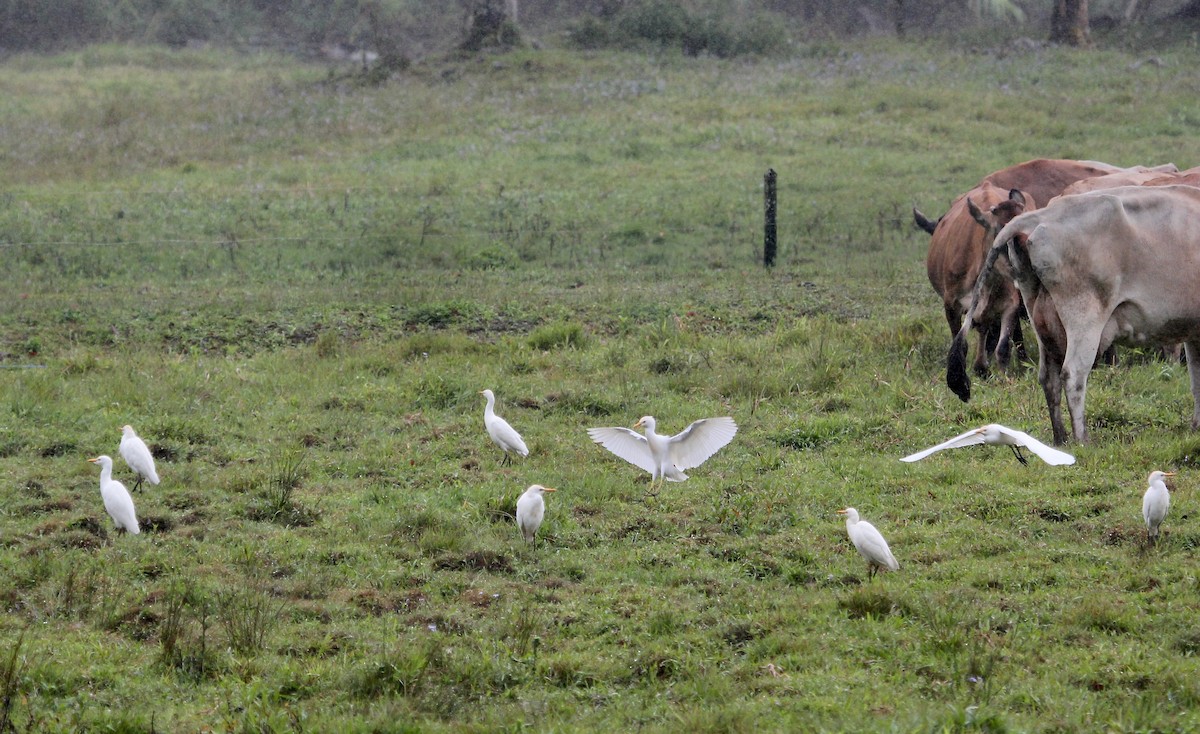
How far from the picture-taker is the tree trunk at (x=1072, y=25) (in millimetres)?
28578

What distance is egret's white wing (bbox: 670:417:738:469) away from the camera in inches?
297

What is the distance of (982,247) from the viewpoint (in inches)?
422

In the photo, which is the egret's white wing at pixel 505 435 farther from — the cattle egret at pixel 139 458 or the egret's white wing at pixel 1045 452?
the egret's white wing at pixel 1045 452

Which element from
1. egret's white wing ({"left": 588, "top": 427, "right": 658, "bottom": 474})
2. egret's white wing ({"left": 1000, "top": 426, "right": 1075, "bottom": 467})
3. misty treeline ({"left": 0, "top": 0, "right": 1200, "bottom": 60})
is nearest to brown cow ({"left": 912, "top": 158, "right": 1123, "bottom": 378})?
egret's white wing ({"left": 1000, "top": 426, "right": 1075, "bottom": 467})

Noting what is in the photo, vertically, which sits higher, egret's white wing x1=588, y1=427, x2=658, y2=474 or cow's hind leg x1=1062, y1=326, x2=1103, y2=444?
cow's hind leg x1=1062, y1=326, x2=1103, y2=444

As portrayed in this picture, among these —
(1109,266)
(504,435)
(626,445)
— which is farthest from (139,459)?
(1109,266)

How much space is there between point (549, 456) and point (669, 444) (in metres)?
1.40

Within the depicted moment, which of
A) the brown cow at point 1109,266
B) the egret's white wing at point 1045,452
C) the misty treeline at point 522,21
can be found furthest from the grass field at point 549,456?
the misty treeline at point 522,21

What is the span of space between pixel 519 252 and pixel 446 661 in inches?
440

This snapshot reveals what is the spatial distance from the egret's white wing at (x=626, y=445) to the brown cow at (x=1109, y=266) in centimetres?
269

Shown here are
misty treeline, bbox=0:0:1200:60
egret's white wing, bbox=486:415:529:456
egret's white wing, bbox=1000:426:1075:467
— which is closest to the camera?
egret's white wing, bbox=1000:426:1075:467

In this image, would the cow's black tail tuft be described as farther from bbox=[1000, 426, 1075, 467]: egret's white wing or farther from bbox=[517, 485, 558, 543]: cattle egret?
bbox=[517, 485, 558, 543]: cattle egret

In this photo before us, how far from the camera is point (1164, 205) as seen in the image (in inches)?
327

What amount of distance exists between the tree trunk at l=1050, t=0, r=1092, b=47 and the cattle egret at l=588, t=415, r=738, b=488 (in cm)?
2418
